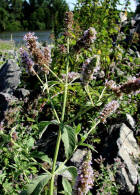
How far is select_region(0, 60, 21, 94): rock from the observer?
4645mm

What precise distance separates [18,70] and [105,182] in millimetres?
3456

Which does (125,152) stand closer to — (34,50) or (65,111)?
(65,111)

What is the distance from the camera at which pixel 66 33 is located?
2277 mm

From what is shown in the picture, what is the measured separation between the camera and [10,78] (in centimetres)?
474

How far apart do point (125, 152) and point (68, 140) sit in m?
1.89

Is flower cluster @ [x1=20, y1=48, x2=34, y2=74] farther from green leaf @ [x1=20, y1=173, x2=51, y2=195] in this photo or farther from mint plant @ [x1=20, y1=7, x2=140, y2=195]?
green leaf @ [x1=20, y1=173, x2=51, y2=195]

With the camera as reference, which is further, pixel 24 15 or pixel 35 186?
pixel 24 15

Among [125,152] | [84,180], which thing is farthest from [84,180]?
[125,152]

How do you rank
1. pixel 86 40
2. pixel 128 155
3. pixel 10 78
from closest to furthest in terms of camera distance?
pixel 86 40
pixel 128 155
pixel 10 78

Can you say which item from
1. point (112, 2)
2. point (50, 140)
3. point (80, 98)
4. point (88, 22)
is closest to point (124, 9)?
point (112, 2)

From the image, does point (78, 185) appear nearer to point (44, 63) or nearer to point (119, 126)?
point (44, 63)

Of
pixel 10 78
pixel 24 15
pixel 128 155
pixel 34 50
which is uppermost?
pixel 24 15

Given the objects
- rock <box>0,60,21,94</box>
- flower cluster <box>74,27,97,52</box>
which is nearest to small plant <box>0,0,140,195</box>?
flower cluster <box>74,27,97,52</box>

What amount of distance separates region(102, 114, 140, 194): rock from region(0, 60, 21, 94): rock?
2.44 metres
